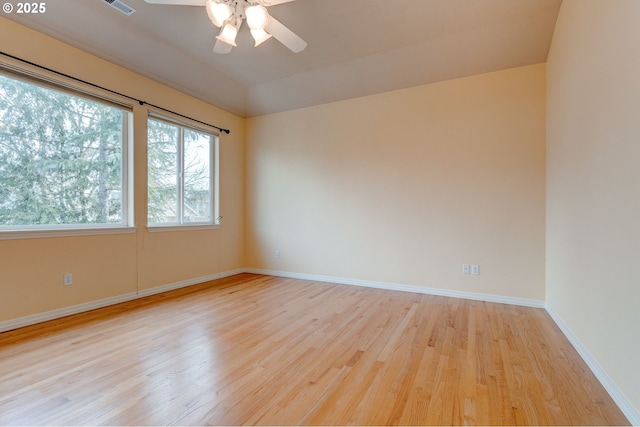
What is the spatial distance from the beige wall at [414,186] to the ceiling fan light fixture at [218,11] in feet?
7.84

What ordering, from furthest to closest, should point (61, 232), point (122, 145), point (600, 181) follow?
point (122, 145)
point (61, 232)
point (600, 181)

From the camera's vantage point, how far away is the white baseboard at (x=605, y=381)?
1405 mm

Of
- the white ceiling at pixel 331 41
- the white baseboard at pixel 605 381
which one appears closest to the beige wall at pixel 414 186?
the white ceiling at pixel 331 41

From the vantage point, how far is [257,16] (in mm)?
2029

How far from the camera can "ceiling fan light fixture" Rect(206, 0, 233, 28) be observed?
2.01m

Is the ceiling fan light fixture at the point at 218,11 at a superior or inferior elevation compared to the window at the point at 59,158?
superior

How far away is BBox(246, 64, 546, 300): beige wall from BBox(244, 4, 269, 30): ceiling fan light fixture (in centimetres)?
229

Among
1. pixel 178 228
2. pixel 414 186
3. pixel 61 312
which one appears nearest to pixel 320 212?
pixel 414 186

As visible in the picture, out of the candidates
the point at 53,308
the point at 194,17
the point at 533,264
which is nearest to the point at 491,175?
the point at 533,264

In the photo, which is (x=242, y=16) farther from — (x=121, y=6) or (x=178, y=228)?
(x=178, y=228)

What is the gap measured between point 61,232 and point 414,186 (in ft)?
12.8

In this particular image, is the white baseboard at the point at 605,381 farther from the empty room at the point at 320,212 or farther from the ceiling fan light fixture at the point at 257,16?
the ceiling fan light fixture at the point at 257,16

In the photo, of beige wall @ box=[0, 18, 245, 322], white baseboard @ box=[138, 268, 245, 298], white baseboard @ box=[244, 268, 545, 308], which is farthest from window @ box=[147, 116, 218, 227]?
white baseboard @ box=[244, 268, 545, 308]

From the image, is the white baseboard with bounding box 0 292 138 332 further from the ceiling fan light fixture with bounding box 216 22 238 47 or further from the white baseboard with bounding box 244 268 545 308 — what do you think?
the ceiling fan light fixture with bounding box 216 22 238 47
